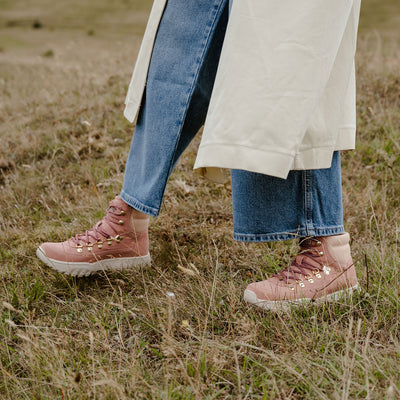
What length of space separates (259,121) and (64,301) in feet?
3.99

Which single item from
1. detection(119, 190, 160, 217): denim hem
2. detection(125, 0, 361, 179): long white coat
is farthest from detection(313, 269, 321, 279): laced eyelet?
detection(119, 190, 160, 217): denim hem

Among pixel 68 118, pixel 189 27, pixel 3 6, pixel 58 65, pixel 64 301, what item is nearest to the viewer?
pixel 189 27

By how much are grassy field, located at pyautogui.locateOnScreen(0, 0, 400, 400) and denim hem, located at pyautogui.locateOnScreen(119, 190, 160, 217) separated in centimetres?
31

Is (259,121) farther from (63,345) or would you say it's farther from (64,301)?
(64,301)

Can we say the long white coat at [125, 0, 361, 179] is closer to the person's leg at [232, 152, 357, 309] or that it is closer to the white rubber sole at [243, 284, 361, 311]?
the person's leg at [232, 152, 357, 309]

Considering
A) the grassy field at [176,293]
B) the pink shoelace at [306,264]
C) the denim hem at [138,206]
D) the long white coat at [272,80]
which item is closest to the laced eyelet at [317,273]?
the pink shoelace at [306,264]

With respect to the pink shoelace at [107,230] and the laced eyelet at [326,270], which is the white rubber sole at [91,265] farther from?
the laced eyelet at [326,270]

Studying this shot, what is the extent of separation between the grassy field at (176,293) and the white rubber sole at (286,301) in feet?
0.11

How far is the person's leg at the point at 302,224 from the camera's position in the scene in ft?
6.07

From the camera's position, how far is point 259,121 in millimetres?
1564

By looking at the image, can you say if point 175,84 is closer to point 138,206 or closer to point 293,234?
point 138,206

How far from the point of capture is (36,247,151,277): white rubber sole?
215 cm

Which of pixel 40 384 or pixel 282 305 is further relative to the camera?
pixel 282 305

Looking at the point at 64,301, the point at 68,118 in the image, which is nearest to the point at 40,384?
the point at 64,301
